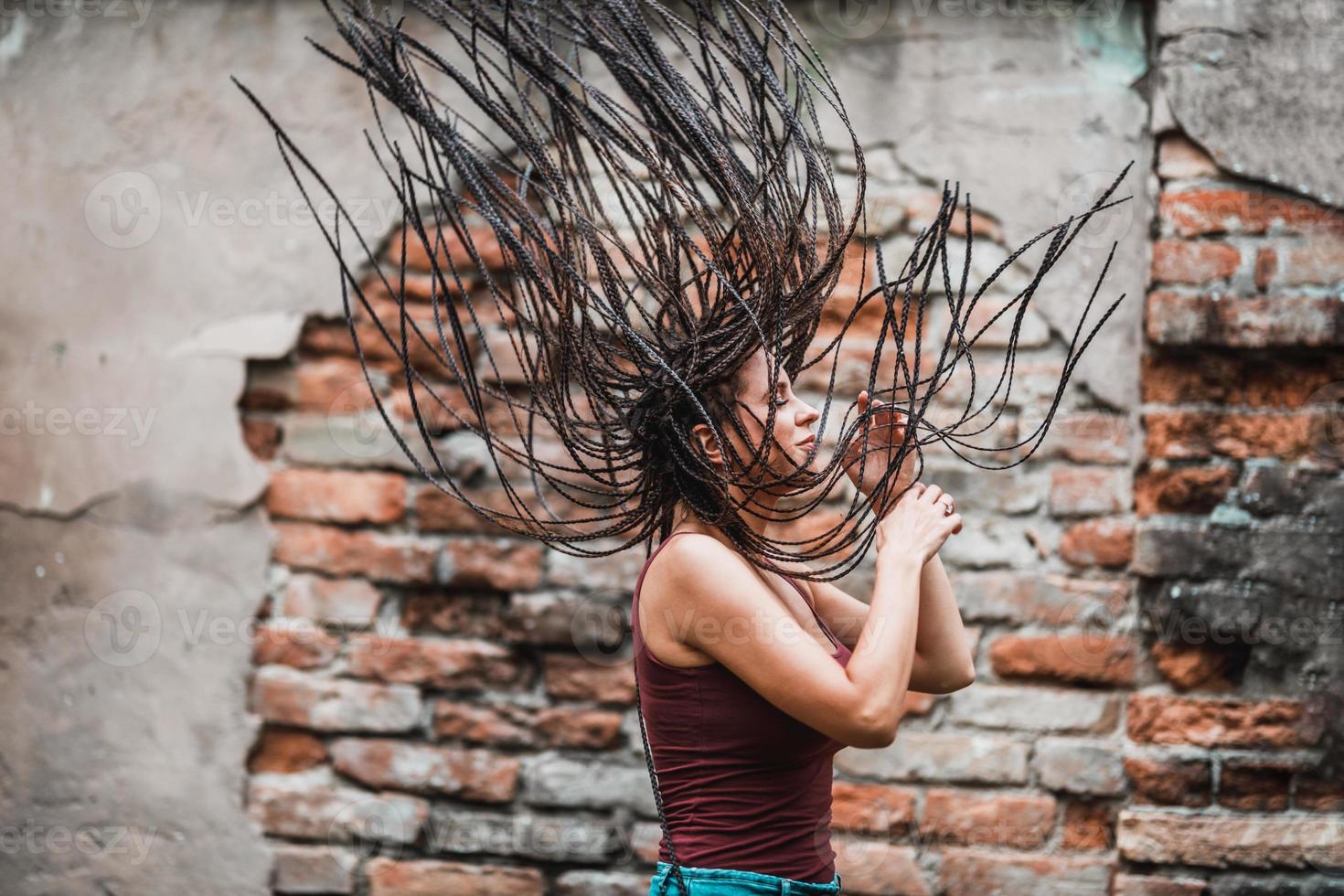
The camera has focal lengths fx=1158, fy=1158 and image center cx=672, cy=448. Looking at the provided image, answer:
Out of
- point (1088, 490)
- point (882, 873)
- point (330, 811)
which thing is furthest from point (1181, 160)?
point (330, 811)

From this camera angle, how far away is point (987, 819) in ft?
7.82

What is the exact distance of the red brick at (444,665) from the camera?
2488mm

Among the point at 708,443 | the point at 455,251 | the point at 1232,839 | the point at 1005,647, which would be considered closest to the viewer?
the point at 708,443

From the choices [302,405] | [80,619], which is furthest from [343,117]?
[80,619]

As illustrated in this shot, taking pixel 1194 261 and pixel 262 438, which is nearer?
pixel 1194 261

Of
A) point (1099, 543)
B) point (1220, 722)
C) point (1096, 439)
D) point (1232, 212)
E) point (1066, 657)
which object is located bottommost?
point (1220, 722)

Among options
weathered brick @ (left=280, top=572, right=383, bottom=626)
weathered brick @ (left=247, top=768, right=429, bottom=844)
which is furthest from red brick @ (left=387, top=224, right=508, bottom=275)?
weathered brick @ (left=247, top=768, right=429, bottom=844)

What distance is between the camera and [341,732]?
2.50 meters

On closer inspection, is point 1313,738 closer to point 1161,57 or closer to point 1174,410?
point 1174,410

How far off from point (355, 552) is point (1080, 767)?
159 centimetres

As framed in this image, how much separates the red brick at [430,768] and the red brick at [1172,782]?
1.28 meters

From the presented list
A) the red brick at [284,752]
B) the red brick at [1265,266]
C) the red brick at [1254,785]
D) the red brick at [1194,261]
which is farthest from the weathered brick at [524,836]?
the red brick at [1265,266]

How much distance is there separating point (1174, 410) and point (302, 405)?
1850 mm

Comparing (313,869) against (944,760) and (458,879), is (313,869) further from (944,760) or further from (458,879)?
(944,760)
